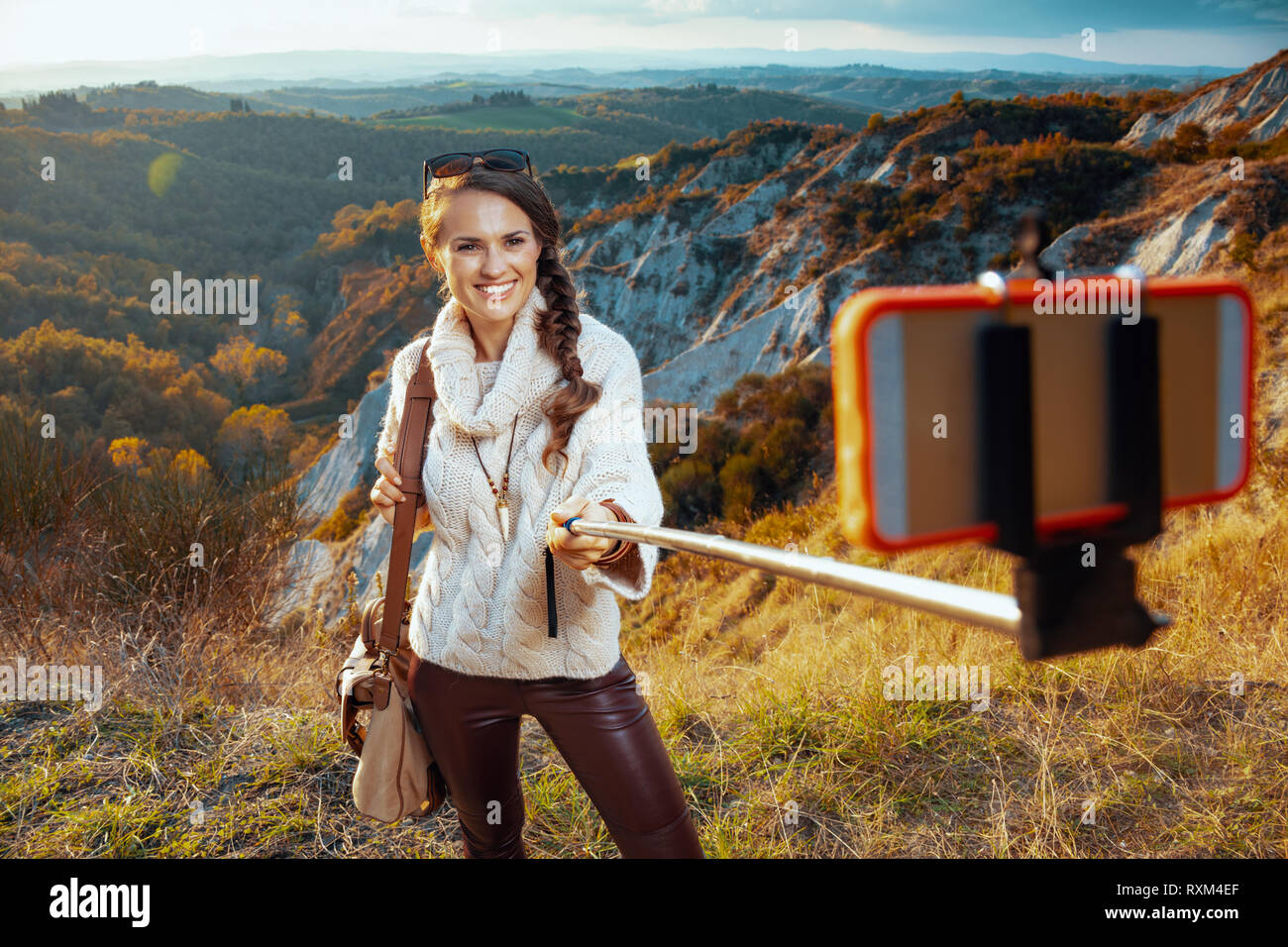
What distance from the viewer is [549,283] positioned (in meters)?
2.19

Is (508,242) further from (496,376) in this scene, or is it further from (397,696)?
(397,696)

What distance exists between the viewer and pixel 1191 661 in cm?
Result: 334

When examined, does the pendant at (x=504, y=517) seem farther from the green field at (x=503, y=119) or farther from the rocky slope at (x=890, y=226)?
the green field at (x=503, y=119)

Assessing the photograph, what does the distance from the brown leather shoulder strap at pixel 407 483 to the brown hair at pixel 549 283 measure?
13.9 inches

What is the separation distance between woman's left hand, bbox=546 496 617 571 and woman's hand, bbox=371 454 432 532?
55 cm

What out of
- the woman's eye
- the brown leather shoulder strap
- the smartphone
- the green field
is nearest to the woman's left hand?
the brown leather shoulder strap

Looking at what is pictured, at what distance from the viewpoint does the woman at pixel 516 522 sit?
6.41 feet

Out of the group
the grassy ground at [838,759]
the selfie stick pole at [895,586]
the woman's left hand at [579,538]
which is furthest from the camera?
the grassy ground at [838,759]

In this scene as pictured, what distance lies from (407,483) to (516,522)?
32cm

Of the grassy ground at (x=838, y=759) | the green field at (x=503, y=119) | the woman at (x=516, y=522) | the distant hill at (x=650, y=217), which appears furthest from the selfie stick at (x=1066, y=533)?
the green field at (x=503, y=119)

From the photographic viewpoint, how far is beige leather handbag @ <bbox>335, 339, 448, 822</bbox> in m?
2.13
